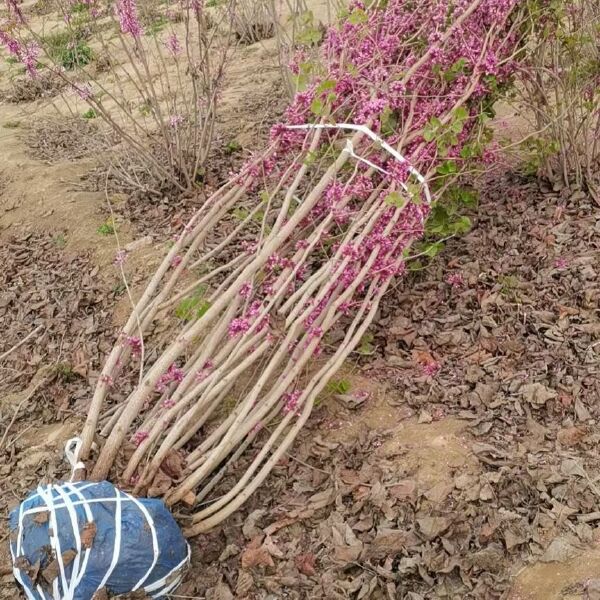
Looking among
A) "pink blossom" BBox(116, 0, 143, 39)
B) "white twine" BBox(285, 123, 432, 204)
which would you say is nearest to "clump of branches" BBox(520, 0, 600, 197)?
"white twine" BBox(285, 123, 432, 204)

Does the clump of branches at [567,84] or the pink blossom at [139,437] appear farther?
the clump of branches at [567,84]

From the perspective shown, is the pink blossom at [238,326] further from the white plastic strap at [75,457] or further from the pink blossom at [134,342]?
the white plastic strap at [75,457]

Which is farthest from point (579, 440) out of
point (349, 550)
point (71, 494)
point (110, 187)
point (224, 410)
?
point (110, 187)

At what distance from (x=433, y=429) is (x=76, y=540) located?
1.38 metres

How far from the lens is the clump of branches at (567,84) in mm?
3574

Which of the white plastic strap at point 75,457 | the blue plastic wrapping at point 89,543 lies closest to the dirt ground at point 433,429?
the blue plastic wrapping at point 89,543

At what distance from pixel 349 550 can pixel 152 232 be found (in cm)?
271

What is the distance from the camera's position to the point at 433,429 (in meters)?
2.87

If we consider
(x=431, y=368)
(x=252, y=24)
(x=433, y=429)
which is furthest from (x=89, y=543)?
(x=252, y=24)

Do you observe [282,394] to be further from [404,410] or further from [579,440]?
[579,440]

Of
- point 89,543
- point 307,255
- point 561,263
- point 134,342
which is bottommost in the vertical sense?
point 561,263

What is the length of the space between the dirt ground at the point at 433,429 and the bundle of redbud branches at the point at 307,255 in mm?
208

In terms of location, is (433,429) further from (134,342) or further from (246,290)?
(134,342)

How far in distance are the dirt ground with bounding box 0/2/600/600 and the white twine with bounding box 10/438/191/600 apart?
15 cm
